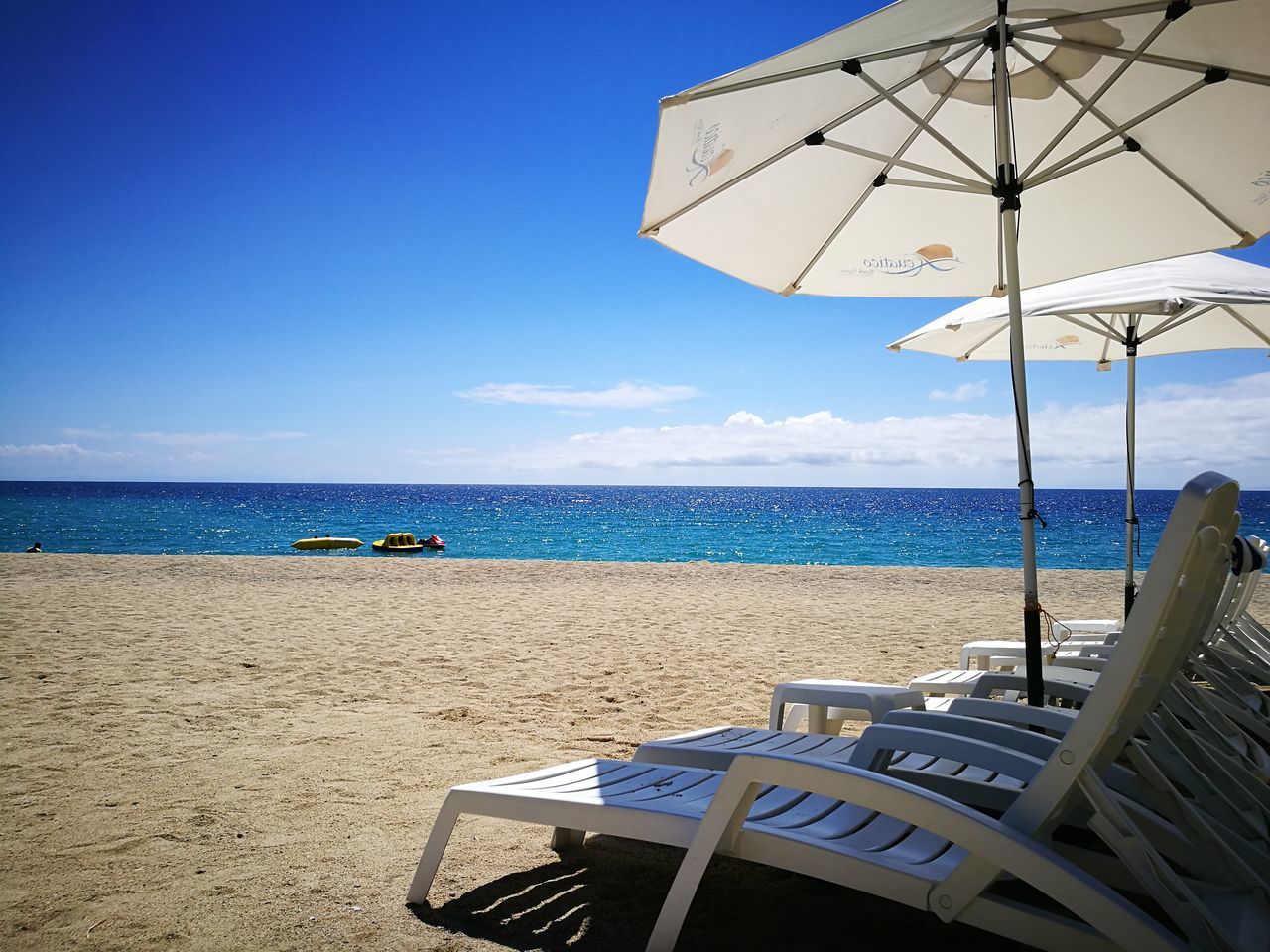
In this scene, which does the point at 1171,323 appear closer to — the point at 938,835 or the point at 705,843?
the point at 938,835

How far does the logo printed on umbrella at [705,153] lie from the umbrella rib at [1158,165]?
144 cm

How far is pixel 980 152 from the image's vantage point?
441 cm

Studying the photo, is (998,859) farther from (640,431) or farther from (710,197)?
(640,431)

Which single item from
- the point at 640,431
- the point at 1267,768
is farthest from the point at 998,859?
the point at 640,431

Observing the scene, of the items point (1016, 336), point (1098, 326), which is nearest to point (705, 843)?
point (1016, 336)

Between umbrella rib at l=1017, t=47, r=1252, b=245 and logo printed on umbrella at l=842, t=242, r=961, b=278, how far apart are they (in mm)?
991

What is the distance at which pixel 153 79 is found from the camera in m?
19.8

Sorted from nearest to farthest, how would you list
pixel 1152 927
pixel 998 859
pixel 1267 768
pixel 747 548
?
pixel 1152 927
pixel 998 859
pixel 1267 768
pixel 747 548

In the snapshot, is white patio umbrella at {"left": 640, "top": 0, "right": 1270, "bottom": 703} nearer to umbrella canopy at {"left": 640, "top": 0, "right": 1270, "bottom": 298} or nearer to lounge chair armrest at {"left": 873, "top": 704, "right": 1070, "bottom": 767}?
umbrella canopy at {"left": 640, "top": 0, "right": 1270, "bottom": 298}

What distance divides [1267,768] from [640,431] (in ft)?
417

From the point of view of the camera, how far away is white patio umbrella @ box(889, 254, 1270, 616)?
4.80m

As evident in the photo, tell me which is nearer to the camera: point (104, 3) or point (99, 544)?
point (104, 3)

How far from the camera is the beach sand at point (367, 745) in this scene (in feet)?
7.89

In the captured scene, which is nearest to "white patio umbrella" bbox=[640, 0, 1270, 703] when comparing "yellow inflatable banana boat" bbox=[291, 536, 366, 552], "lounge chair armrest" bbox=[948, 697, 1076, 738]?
"lounge chair armrest" bbox=[948, 697, 1076, 738]
